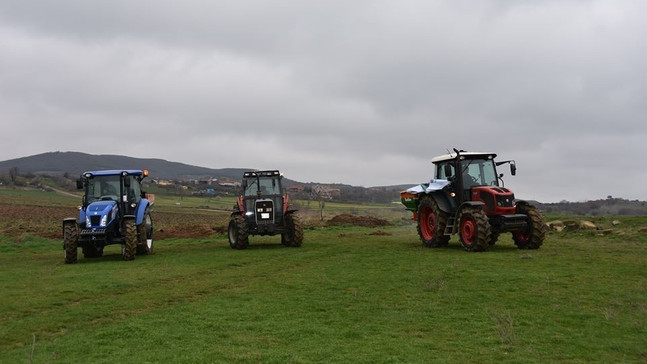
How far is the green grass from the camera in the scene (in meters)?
6.35

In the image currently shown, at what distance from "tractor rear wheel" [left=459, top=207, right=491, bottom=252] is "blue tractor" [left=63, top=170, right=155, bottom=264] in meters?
9.96

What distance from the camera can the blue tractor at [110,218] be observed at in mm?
15992

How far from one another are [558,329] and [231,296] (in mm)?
5679

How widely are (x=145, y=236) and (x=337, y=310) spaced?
10.8m

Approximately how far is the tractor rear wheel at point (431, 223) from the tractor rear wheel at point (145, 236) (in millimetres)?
9496

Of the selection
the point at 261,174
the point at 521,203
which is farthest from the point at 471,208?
the point at 261,174

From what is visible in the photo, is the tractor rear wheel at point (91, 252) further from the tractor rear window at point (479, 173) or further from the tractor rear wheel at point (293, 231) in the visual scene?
the tractor rear window at point (479, 173)

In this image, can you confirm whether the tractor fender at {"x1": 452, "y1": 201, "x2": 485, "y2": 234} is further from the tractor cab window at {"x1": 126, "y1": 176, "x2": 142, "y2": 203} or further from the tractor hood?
the tractor cab window at {"x1": 126, "y1": 176, "x2": 142, "y2": 203}

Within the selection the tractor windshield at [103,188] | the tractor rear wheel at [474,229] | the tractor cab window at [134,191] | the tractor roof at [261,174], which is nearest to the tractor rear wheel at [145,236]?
the tractor cab window at [134,191]

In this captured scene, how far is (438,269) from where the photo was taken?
40.7 feet

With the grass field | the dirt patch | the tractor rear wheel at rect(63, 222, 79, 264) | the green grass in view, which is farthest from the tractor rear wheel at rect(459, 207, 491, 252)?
the dirt patch

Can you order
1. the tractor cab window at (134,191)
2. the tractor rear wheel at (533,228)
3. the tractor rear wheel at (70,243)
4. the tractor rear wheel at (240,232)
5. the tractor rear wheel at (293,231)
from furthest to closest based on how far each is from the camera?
the tractor rear wheel at (293,231) → the tractor rear wheel at (240,232) → the tractor cab window at (134,191) → the tractor rear wheel at (533,228) → the tractor rear wheel at (70,243)

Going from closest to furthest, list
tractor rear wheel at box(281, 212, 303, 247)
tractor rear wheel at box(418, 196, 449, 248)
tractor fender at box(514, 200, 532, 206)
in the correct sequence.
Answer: tractor fender at box(514, 200, 532, 206), tractor rear wheel at box(418, 196, 449, 248), tractor rear wheel at box(281, 212, 303, 247)

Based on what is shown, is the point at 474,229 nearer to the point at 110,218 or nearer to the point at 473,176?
the point at 473,176
